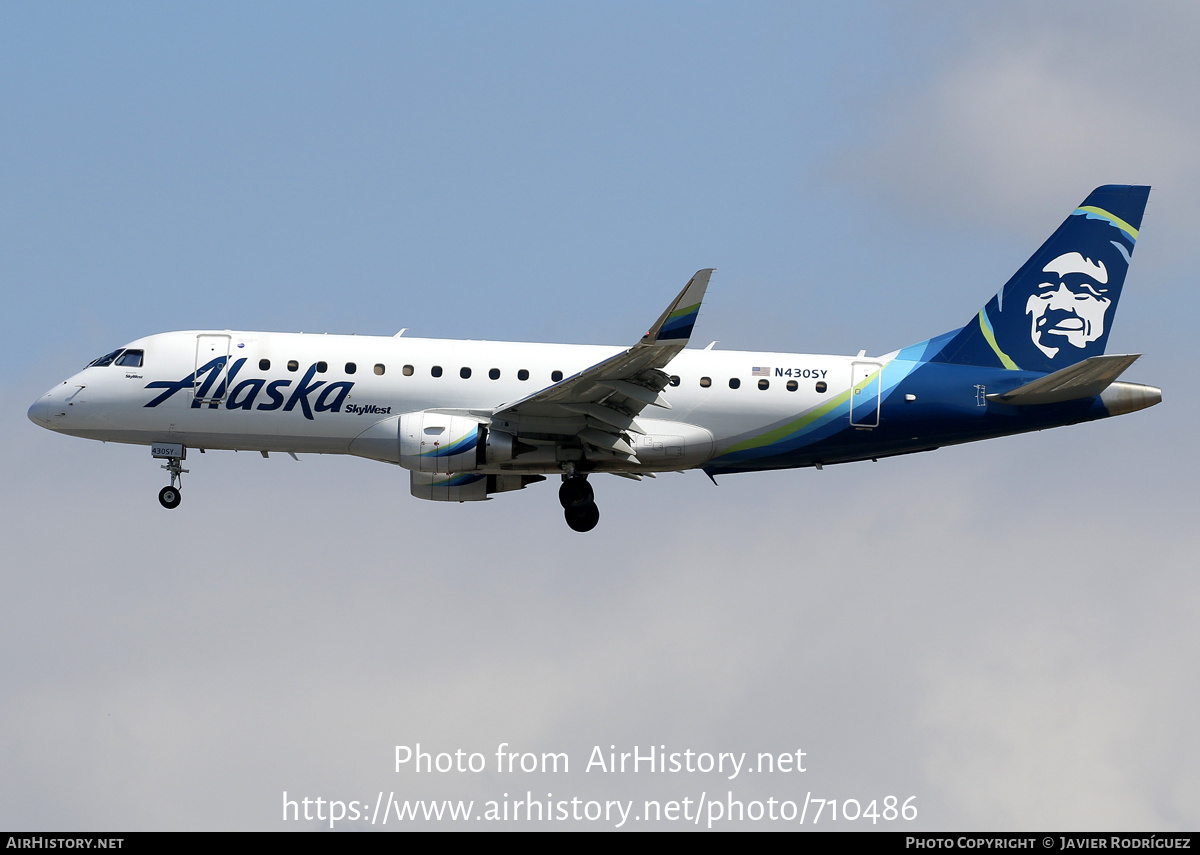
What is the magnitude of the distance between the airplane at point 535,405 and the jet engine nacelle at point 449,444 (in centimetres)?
4

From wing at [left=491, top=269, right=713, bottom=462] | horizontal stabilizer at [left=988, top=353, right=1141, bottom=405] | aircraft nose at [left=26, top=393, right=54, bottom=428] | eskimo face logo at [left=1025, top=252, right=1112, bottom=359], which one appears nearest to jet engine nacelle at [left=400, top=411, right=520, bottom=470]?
wing at [left=491, top=269, right=713, bottom=462]

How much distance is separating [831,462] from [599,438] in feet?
22.3

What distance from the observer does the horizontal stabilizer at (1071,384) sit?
42.4m

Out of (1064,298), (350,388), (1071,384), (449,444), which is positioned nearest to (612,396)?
(449,444)

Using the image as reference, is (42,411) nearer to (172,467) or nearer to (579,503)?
(172,467)

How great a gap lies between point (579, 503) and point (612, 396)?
3.99 metres

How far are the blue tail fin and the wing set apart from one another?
943 centimetres

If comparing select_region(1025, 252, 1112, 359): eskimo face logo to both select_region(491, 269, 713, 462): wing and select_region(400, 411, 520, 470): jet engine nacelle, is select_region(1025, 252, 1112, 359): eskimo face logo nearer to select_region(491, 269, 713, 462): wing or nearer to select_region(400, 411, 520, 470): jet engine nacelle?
select_region(491, 269, 713, 462): wing

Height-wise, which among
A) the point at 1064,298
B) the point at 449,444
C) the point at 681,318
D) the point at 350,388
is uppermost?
the point at 1064,298

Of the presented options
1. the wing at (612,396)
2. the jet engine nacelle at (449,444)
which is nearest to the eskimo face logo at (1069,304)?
the wing at (612,396)

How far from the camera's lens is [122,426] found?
146 ft

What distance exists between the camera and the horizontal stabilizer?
4238 cm

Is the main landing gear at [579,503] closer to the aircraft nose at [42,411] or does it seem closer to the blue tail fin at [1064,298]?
the blue tail fin at [1064,298]

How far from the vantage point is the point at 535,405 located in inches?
1667
